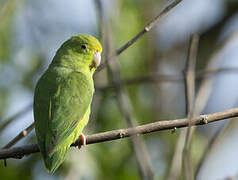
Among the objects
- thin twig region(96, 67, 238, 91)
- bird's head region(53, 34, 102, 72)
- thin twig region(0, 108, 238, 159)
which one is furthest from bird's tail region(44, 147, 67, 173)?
bird's head region(53, 34, 102, 72)

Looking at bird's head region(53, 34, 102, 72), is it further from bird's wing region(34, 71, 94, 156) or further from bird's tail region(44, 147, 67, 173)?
bird's tail region(44, 147, 67, 173)

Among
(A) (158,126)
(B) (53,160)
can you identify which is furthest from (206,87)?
(B) (53,160)

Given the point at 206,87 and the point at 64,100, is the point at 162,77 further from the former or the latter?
the point at 64,100

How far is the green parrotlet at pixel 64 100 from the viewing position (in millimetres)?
3531

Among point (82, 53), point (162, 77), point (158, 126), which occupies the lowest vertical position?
point (158, 126)

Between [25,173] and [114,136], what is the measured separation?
6.27 ft

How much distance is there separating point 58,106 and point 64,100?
98 millimetres

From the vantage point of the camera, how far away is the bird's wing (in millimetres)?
3564

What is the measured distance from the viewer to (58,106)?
378 cm

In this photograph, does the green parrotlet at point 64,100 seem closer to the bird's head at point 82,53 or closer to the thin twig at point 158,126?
the bird's head at point 82,53

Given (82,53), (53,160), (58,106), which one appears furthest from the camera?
(82,53)

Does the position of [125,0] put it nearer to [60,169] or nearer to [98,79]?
[98,79]

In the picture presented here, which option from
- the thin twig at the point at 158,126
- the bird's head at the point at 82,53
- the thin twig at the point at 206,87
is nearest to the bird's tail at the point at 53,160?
the thin twig at the point at 158,126

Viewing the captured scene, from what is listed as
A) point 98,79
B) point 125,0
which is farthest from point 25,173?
point 125,0
